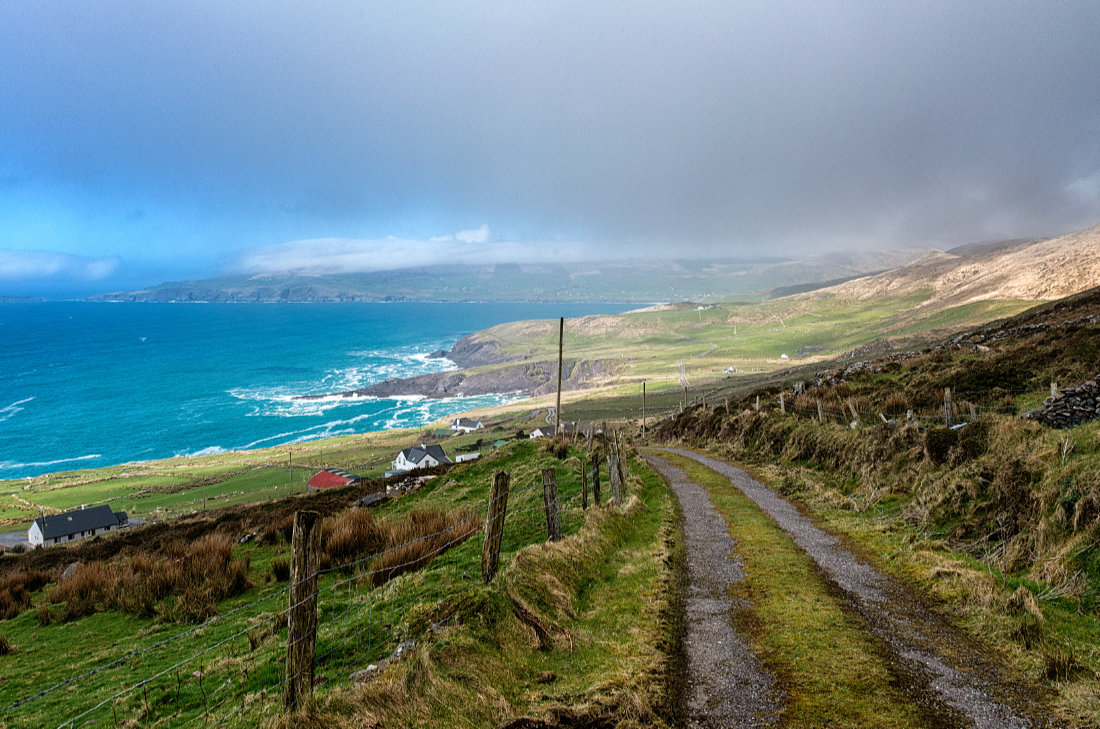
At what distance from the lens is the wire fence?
672 cm

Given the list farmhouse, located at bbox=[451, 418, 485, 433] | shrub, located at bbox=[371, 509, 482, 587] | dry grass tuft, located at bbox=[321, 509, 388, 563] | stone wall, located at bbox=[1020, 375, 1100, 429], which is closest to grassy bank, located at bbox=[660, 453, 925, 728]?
shrub, located at bbox=[371, 509, 482, 587]

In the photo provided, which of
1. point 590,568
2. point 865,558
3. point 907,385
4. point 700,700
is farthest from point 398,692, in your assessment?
point 907,385

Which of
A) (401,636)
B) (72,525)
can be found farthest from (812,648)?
(72,525)

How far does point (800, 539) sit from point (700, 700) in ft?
29.6

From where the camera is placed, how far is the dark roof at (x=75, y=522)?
56031mm

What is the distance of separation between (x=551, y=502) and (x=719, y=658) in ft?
14.5

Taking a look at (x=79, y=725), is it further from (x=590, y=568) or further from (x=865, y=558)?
(x=865, y=558)

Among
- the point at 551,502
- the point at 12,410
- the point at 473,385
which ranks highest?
the point at 551,502

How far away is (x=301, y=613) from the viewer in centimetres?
556

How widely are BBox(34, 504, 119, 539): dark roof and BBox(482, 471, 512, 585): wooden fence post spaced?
66.8 meters

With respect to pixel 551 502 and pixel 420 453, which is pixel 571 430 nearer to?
pixel 420 453

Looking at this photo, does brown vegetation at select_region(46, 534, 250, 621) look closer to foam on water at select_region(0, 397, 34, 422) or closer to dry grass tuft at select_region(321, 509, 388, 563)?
dry grass tuft at select_region(321, 509, 388, 563)

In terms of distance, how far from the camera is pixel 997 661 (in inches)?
281

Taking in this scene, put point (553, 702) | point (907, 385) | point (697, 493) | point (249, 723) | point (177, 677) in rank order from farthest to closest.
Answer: point (907, 385)
point (697, 493)
point (177, 677)
point (553, 702)
point (249, 723)
